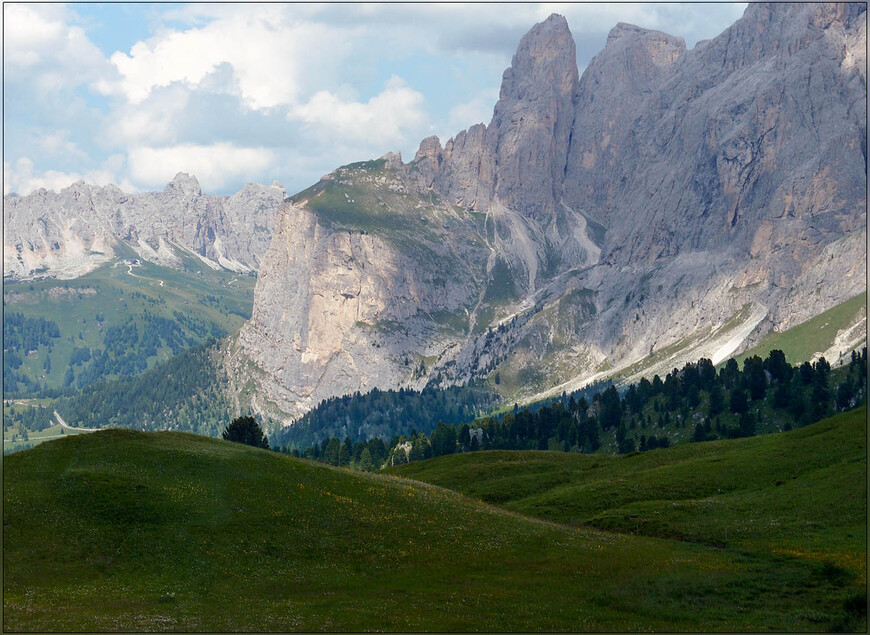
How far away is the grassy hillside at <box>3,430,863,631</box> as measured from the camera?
191ft

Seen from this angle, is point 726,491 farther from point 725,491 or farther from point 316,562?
point 316,562

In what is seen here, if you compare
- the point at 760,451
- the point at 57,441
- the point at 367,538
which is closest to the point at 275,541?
the point at 367,538

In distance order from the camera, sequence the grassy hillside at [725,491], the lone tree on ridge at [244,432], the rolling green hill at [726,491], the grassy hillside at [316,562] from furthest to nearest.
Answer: the lone tree on ridge at [244,432]
the grassy hillside at [725,491]
the rolling green hill at [726,491]
the grassy hillside at [316,562]

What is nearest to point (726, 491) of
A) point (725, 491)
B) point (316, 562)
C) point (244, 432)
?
point (725, 491)

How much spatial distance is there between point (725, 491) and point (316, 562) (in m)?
55.3

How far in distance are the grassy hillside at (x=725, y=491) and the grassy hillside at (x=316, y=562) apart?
4280 millimetres

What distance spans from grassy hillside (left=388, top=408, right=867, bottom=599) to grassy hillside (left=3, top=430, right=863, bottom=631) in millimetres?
4280

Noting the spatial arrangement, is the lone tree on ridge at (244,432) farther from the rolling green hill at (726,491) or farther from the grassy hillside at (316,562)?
the grassy hillside at (316,562)

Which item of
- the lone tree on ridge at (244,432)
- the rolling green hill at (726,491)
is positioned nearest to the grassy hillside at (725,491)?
the rolling green hill at (726,491)

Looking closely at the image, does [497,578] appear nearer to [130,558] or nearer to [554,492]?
[130,558]

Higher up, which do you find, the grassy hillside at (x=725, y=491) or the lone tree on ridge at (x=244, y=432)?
the lone tree on ridge at (x=244, y=432)

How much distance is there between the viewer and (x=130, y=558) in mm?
70688

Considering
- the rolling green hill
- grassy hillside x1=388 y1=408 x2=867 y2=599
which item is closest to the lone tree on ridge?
grassy hillside x1=388 y1=408 x2=867 y2=599

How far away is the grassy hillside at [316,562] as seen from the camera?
191 feet
